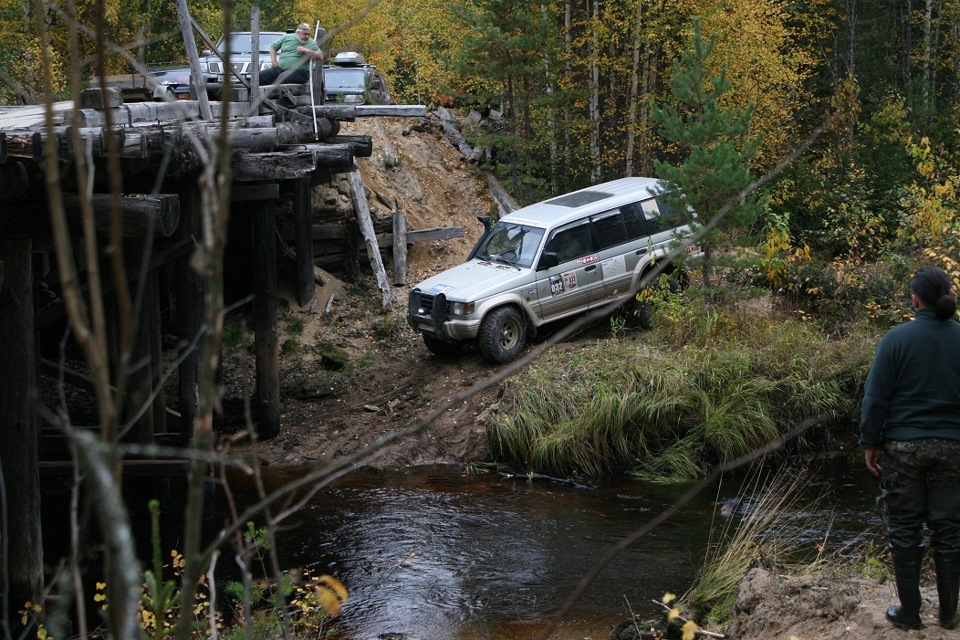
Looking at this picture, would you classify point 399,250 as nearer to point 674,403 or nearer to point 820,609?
point 674,403

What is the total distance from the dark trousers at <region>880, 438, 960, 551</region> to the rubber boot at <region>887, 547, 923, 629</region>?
4 cm

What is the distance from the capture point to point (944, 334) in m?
5.06

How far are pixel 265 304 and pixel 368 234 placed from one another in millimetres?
4229

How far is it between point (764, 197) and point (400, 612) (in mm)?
6930

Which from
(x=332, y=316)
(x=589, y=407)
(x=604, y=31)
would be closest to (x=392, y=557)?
(x=589, y=407)

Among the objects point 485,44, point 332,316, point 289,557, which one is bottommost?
point 289,557

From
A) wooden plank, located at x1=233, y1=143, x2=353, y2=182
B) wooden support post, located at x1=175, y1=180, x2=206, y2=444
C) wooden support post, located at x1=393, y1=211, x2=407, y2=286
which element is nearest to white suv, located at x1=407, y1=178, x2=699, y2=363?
wooden support post, located at x1=393, y1=211, x2=407, y2=286

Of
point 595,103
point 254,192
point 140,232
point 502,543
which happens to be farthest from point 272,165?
point 595,103

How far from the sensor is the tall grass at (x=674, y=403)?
11438 mm

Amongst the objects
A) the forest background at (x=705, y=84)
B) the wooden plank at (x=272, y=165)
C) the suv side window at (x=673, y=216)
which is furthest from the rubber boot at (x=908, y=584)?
the forest background at (x=705, y=84)

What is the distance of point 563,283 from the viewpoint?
44.3 ft

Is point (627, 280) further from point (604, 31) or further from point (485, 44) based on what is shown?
point (604, 31)

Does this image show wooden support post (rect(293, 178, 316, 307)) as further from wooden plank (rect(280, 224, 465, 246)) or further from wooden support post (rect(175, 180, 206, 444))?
wooden support post (rect(175, 180, 206, 444))

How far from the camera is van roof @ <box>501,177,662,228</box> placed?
1359 centimetres
